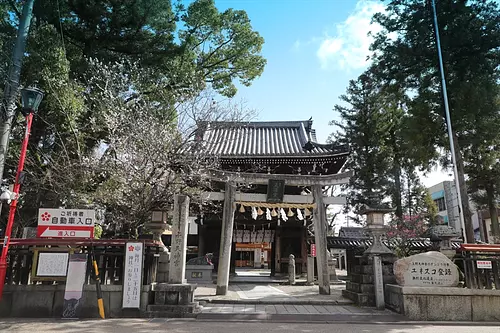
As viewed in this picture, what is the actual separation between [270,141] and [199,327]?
Result: 44.7 feet

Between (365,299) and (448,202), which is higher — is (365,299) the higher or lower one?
the lower one

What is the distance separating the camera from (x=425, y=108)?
14.4 m

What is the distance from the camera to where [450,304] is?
304 inches

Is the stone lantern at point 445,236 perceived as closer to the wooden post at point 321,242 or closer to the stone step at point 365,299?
the stone step at point 365,299

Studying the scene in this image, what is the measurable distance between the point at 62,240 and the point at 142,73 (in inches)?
300

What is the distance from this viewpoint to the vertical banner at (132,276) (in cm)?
736

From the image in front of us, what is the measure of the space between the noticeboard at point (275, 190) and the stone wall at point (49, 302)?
5.91 meters

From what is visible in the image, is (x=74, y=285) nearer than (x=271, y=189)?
Yes

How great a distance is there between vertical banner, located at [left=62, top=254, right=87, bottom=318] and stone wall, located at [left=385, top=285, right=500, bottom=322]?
7.90 meters

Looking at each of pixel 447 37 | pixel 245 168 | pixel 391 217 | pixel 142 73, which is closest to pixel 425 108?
pixel 447 37

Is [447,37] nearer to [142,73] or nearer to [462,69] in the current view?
[462,69]

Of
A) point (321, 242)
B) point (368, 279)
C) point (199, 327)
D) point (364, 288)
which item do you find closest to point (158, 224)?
point (199, 327)

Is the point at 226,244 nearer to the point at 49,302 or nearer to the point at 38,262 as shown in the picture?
the point at 49,302

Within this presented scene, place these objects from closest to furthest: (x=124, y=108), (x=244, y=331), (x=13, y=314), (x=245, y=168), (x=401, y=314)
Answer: (x=244, y=331) < (x=13, y=314) < (x=401, y=314) < (x=124, y=108) < (x=245, y=168)
